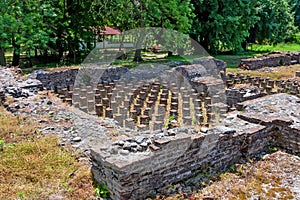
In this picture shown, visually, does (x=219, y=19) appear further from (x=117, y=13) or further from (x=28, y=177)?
(x=28, y=177)

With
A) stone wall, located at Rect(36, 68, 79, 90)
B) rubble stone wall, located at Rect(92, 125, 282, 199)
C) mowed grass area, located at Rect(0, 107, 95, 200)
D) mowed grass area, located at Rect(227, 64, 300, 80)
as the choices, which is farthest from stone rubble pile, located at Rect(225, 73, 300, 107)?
stone wall, located at Rect(36, 68, 79, 90)

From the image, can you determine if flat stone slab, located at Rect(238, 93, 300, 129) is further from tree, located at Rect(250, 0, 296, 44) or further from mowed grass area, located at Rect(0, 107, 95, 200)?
tree, located at Rect(250, 0, 296, 44)

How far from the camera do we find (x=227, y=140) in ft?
19.3

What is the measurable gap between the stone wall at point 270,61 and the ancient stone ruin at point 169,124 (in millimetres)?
5246

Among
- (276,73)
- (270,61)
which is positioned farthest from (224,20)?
(276,73)

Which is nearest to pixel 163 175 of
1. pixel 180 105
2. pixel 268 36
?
pixel 180 105

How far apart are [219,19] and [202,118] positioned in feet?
48.8

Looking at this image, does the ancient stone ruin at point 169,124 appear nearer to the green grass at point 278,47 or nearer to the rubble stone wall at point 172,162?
the rubble stone wall at point 172,162

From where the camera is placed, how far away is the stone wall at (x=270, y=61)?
64.4ft

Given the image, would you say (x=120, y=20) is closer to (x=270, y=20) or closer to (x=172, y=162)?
(x=270, y=20)

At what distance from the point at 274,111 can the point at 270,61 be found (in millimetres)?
14892

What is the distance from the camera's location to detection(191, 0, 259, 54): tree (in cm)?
2280

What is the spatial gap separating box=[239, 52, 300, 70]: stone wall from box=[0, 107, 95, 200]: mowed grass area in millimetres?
15704

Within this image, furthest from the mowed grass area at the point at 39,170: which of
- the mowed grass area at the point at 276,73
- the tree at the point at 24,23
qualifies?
the mowed grass area at the point at 276,73
